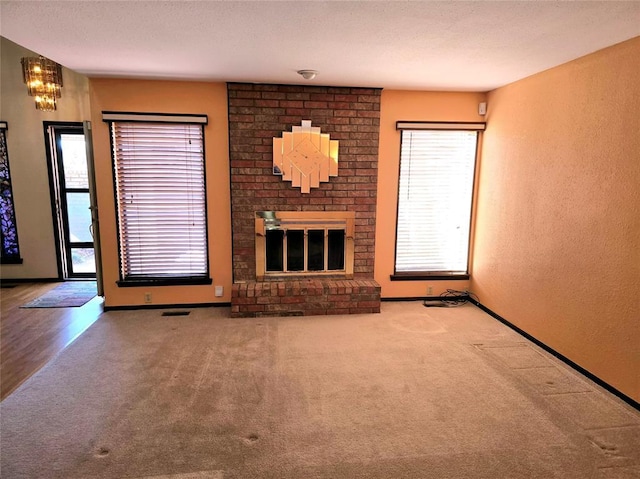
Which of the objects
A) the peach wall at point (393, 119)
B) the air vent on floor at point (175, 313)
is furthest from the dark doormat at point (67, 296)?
the peach wall at point (393, 119)

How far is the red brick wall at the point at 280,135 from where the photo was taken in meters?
4.05

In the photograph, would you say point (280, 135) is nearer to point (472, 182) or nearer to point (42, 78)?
point (472, 182)

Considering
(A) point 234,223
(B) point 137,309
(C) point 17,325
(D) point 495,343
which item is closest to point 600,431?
(D) point 495,343

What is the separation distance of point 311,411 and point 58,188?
477 cm

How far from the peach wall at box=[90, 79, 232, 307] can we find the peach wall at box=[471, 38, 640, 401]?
2.82 meters

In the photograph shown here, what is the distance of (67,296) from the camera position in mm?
4770

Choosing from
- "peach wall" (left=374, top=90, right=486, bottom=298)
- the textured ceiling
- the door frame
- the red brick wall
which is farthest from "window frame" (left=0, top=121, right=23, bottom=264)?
"peach wall" (left=374, top=90, right=486, bottom=298)

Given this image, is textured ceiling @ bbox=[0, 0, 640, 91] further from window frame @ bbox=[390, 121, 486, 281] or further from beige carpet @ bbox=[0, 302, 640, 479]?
beige carpet @ bbox=[0, 302, 640, 479]

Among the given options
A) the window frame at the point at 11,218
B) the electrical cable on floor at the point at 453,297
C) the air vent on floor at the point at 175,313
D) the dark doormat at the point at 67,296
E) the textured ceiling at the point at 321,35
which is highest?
the textured ceiling at the point at 321,35

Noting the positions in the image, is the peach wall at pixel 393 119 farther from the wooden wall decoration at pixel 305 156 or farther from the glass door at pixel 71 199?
the glass door at pixel 71 199

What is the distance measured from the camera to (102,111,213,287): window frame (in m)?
3.89

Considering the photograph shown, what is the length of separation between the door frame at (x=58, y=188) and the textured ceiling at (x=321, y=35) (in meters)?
2.05

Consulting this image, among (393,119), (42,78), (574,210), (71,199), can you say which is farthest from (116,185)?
(574,210)

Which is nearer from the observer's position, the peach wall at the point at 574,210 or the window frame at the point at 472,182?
the peach wall at the point at 574,210
